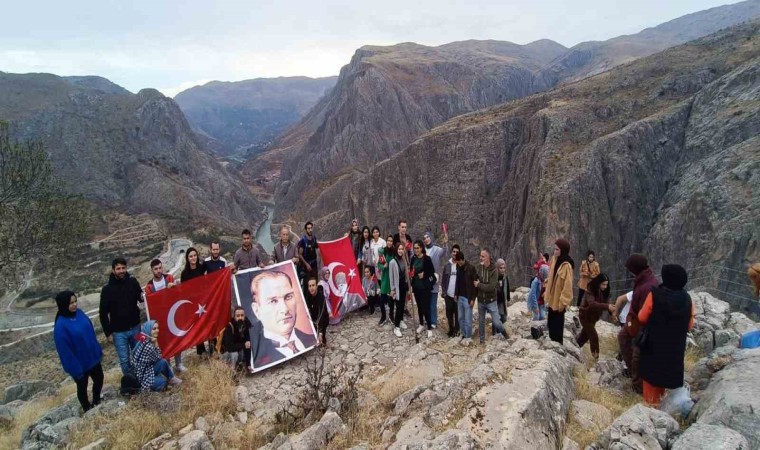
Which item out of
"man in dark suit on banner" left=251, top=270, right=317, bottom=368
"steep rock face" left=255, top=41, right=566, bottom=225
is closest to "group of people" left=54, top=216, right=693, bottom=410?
"man in dark suit on banner" left=251, top=270, right=317, bottom=368

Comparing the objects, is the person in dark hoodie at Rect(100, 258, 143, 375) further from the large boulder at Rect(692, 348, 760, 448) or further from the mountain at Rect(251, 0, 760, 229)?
the mountain at Rect(251, 0, 760, 229)

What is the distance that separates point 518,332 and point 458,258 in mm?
2325

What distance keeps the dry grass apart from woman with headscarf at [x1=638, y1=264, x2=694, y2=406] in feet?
16.2

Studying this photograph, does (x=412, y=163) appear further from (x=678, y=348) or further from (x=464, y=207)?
(x=678, y=348)

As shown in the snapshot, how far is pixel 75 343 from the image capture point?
20.2ft

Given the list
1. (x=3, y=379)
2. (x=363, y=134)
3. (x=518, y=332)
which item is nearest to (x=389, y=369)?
(x=518, y=332)

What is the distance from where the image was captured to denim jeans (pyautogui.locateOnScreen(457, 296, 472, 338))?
27.0 feet

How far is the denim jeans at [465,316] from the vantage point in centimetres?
822

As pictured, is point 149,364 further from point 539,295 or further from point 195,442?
point 539,295

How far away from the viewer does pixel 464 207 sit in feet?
148

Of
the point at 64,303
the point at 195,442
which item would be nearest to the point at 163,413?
the point at 195,442

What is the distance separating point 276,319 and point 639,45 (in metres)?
171

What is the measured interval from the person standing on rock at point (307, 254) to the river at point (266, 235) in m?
61.8

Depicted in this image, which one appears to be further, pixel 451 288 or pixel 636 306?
pixel 451 288
